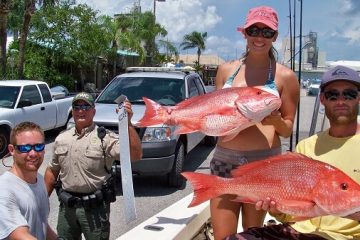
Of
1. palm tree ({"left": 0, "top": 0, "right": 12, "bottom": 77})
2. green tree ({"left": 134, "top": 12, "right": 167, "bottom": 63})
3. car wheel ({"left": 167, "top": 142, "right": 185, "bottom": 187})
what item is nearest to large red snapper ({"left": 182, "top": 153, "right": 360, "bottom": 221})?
car wheel ({"left": 167, "top": 142, "right": 185, "bottom": 187})

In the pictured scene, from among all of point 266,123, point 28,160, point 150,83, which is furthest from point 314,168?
point 150,83

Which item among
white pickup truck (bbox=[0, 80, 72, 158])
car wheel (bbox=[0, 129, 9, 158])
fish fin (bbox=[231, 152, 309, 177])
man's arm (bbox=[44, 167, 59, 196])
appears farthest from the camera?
white pickup truck (bbox=[0, 80, 72, 158])

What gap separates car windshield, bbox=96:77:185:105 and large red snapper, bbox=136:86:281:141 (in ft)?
17.9

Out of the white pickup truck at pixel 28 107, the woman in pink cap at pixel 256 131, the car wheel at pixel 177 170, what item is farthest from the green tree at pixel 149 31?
the woman in pink cap at pixel 256 131

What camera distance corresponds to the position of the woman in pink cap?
2.88 metres

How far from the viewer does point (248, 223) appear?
297 centimetres

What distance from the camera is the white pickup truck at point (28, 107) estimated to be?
10.8m

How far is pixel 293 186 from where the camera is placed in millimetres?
2201

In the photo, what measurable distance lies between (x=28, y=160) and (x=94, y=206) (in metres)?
1.09

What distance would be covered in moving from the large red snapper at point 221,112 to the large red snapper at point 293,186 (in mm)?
266

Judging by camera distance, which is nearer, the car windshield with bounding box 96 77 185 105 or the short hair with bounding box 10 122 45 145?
the short hair with bounding box 10 122 45 145

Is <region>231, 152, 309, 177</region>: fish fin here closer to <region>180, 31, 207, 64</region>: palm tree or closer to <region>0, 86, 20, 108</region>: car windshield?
<region>0, 86, 20, 108</region>: car windshield

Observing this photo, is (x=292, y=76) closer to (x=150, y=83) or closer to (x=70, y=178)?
(x=70, y=178)

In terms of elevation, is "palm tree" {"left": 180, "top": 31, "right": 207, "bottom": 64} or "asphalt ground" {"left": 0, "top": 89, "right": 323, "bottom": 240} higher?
"palm tree" {"left": 180, "top": 31, "right": 207, "bottom": 64}
